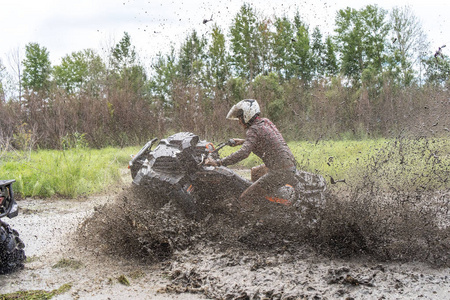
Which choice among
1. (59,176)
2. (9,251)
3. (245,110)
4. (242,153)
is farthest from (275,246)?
(59,176)

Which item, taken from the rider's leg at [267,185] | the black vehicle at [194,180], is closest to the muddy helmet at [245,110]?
the black vehicle at [194,180]

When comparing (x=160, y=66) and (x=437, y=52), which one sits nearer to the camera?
(x=437, y=52)

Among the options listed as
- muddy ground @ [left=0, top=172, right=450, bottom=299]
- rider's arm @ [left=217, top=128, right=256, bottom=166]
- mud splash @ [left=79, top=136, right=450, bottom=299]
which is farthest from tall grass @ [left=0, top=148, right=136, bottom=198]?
rider's arm @ [left=217, top=128, right=256, bottom=166]

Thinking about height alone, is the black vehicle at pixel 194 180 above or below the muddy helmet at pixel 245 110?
below

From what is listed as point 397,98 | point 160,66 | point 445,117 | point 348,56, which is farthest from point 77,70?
point 445,117

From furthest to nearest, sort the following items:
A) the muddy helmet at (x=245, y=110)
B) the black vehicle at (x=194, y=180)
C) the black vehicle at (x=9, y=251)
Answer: the muddy helmet at (x=245, y=110)
the black vehicle at (x=194, y=180)
the black vehicle at (x=9, y=251)

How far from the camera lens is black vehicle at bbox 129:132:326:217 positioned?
5406mm

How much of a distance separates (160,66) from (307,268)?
39711 millimetres

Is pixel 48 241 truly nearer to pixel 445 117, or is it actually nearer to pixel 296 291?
pixel 296 291

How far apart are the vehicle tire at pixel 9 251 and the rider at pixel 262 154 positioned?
7.99ft

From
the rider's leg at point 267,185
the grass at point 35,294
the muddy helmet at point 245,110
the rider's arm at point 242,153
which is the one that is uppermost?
the muddy helmet at point 245,110

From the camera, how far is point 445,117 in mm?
14391

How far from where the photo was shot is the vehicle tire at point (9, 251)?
176 inches

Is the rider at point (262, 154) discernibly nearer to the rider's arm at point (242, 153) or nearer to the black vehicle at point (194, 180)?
the rider's arm at point (242, 153)
